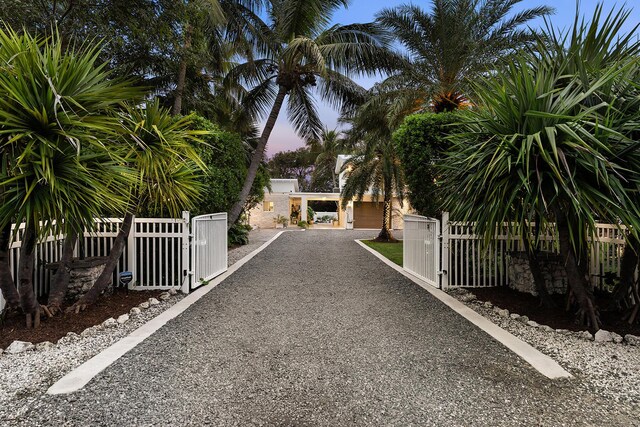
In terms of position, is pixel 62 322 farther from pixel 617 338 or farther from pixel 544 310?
pixel 617 338

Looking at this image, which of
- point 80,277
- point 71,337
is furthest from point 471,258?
point 80,277

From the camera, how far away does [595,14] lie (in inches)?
162

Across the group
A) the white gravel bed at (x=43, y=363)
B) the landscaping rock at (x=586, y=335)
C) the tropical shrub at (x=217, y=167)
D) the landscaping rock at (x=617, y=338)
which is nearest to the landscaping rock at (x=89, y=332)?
the white gravel bed at (x=43, y=363)

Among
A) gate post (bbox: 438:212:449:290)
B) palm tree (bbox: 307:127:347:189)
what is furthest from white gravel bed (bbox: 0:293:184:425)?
palm tree (bbox: 307:127:347:189)

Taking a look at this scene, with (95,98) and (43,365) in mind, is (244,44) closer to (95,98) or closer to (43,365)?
(95,98)

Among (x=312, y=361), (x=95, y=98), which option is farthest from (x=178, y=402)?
(x=95, y=98)

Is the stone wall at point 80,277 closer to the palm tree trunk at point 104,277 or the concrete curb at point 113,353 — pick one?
the palm tree trunk at point 104,277

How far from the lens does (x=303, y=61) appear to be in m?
10.9

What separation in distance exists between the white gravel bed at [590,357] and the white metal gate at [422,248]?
192 cm

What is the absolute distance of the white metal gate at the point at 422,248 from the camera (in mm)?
6507

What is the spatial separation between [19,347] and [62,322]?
2.38 ft

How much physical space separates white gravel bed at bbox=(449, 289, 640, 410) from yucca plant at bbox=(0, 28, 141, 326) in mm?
4788

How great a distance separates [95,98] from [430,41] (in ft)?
28.0

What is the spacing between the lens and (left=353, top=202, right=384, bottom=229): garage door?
1076 inches
